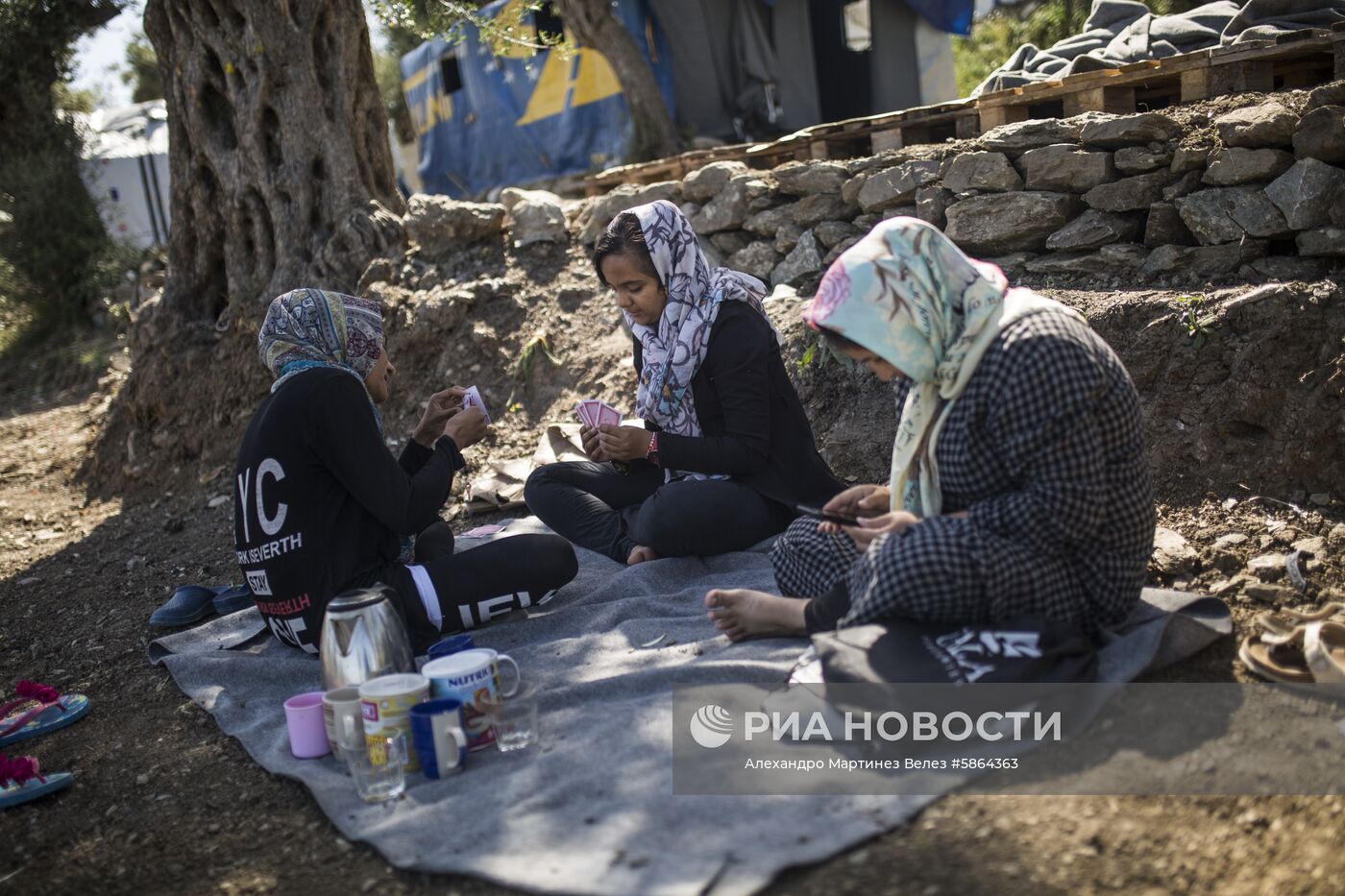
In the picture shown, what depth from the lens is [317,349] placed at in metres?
3.41

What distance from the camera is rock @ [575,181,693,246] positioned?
6672 millimetres

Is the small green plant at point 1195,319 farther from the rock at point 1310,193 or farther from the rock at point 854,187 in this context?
the rock at point 854,187

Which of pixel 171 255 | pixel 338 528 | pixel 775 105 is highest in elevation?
pixel 775 105

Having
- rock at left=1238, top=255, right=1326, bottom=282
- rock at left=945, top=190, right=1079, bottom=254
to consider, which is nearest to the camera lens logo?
rock at left=1238, top=255, right=1326, bottom=282

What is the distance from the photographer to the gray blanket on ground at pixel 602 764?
2172mm

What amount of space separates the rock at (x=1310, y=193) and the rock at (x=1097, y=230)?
67cm

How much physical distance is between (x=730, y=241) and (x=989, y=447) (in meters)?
3.90

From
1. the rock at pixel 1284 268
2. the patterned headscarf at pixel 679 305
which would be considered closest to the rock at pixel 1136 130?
the rock at pixel 1284 268

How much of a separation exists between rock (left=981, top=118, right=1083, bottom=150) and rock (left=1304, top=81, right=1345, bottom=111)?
3.09ft

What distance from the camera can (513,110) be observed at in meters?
11.8

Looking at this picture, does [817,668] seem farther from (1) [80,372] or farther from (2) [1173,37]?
(1) [80,372]

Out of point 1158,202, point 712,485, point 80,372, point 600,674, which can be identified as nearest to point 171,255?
point 80,372

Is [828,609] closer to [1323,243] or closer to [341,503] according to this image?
[341,503]

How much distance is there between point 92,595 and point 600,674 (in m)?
3.14
